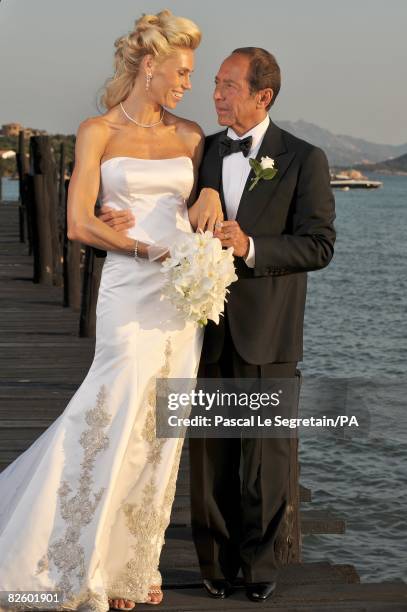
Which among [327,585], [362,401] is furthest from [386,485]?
[327,585]

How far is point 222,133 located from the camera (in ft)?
13.9

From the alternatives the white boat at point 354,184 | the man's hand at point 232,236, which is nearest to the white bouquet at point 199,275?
the man's hand at point 232,236

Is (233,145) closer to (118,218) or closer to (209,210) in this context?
(209,210)

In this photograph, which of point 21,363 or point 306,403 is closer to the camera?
point 306,403

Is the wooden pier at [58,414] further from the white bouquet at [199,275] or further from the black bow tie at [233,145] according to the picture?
the black bow tie at [233,145]

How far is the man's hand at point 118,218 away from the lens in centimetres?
412

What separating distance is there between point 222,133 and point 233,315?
2.25 feet

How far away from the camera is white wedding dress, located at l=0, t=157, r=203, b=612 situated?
4102mm

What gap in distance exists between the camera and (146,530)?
13.8 feet

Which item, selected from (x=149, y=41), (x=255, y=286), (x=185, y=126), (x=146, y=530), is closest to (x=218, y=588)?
(x=146, y=530)

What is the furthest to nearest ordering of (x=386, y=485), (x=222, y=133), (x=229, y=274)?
1. (x=386, y=485)
2. (x=222, y=133)
3. (x=229, y=274)

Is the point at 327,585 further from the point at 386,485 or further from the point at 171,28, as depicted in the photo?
the point at 386,485

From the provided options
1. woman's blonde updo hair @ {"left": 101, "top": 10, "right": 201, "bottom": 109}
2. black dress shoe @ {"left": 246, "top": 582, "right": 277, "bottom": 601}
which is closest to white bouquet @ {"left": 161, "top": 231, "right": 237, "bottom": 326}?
woman's blonde updo hair @ {"left": 101, "top": 10, "right": 201, "bottom": 109}

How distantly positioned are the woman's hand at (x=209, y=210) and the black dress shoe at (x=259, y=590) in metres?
1.34
